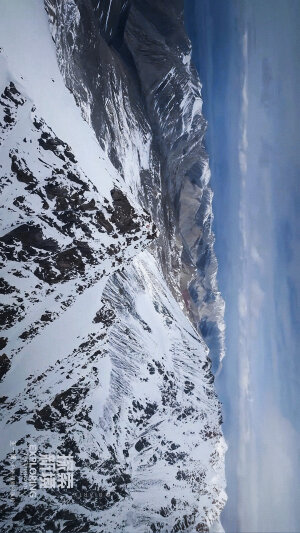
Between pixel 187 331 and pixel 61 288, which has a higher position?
pixel 187 331

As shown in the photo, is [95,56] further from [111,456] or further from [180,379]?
[111,456]

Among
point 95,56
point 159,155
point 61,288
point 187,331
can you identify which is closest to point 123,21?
point 95,56

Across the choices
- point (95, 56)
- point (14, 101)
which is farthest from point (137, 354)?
point (95, 56)

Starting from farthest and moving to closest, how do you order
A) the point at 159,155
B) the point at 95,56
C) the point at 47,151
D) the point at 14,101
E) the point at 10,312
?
1. the point at 159,155
2. the point at 95,56
3. the point at 10,312
4. the point at 47,151
5. the point at 14,101

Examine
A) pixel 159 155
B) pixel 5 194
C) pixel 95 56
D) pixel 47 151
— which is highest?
pixel 159 155

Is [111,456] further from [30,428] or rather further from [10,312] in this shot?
[10,312]

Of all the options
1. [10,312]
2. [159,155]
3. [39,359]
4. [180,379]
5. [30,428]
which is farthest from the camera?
[159,155]

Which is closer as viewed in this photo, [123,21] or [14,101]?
[14,101]
